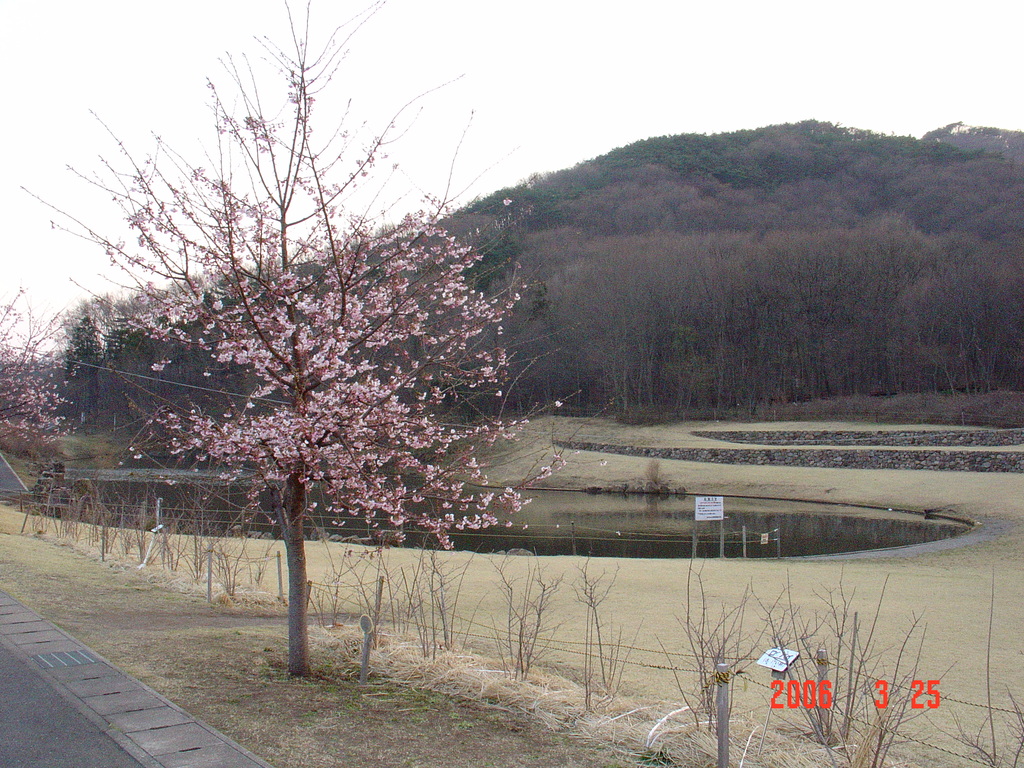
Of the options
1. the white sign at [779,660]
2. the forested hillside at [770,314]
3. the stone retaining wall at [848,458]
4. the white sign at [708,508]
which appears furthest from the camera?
the forested hillside at [770,314]

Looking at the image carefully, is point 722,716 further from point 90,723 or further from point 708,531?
point 708,531

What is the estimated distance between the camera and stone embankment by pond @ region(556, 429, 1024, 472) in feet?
96.8

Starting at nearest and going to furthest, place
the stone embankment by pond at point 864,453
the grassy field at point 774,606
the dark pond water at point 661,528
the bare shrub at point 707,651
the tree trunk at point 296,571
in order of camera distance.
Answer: the bare shrub at point 707,651
the tree trunk at point 296,571
the grassy field at point 774,606
the dark pond water at point 661,528
the stone embankment by pond at point 864,453

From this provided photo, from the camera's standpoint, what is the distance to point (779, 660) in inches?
130

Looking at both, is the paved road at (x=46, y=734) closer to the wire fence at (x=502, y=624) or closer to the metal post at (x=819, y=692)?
the wire fence at (x=502, y=624)

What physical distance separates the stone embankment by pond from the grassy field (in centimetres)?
729

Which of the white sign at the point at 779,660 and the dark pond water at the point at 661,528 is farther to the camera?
the dark pond water at the point at 661,528

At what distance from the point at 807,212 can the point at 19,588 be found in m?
79.3

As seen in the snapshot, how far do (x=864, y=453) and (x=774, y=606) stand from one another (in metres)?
31.2

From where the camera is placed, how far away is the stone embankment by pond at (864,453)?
2950 cm

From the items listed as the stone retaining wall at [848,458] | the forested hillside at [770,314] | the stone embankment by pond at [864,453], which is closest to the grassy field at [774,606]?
the stone retaining wall at [848,458]

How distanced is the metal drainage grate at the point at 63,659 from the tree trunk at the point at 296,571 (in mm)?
1313

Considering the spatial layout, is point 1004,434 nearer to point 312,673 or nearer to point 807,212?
point 312,673

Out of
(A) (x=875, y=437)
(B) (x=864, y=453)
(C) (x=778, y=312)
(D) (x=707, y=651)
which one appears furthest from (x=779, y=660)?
(C) (x=778, y=312)
